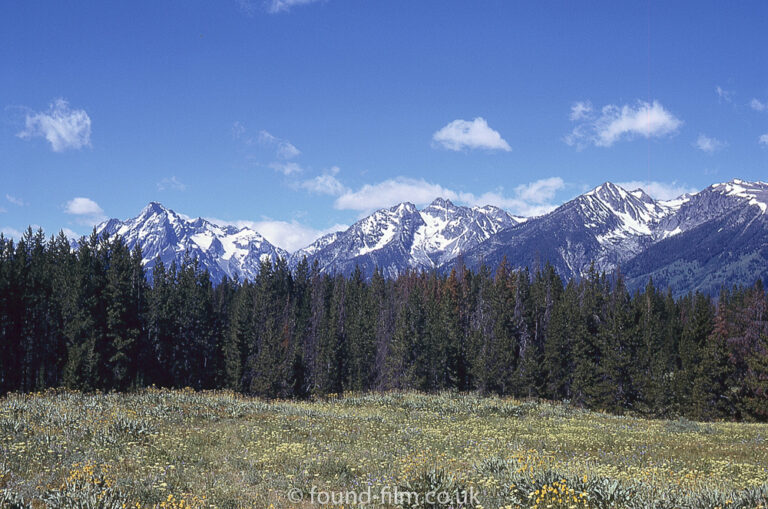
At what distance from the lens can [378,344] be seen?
83438 mm

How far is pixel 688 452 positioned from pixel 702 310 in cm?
4160

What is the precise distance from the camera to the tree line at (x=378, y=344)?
165 ft

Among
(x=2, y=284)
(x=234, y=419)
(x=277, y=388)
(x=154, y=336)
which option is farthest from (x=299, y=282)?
(x=234, y=419)

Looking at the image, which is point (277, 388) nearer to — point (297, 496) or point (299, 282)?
point (297, 496)

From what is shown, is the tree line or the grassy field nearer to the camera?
the grassy field

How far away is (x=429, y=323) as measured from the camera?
65562mm

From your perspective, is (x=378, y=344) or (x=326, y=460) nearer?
(x=326, y=460)

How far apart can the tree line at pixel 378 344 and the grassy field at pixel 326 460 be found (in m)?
25.8

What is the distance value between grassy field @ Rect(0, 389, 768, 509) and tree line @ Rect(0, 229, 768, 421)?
2577 centimetres

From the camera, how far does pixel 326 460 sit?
1368cm

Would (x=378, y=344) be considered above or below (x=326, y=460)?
above

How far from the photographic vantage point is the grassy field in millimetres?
9875

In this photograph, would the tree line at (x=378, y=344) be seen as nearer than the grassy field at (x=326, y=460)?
No

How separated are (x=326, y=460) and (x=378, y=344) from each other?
2773 inches
